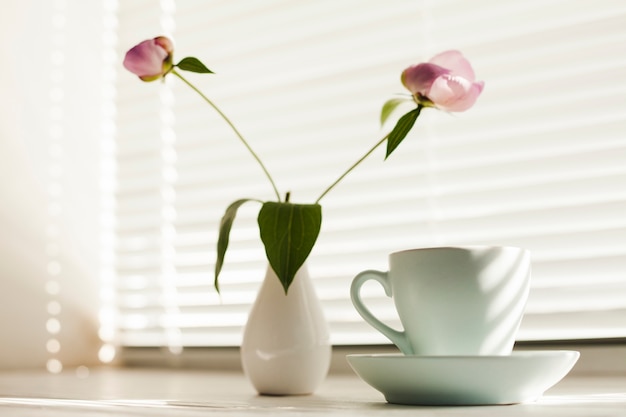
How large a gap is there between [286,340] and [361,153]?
55 cm

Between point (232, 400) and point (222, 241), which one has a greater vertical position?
point (222, 241)

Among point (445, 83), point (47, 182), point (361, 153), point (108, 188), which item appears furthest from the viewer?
point (108, 188)

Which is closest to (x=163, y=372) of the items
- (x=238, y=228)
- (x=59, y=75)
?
(x=238, y=228)

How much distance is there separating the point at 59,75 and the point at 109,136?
0.16m

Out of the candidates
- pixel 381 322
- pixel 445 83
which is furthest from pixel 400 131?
pixel 381 322

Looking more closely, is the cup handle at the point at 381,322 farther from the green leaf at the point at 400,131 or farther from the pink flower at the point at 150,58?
the pink flower at the point at 150,58

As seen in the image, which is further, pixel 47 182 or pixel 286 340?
pixel 47 182

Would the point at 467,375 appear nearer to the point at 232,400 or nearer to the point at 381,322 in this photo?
the point at 381,322

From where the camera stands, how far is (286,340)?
33.8 inches

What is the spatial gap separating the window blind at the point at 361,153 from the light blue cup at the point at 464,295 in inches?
16.1

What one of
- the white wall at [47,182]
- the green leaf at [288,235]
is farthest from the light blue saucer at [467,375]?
the white wall at [47,182]

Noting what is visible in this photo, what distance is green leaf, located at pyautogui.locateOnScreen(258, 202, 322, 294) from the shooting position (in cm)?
81

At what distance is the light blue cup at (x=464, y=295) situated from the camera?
727 mm

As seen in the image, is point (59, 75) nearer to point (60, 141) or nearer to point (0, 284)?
point (60, 141)
